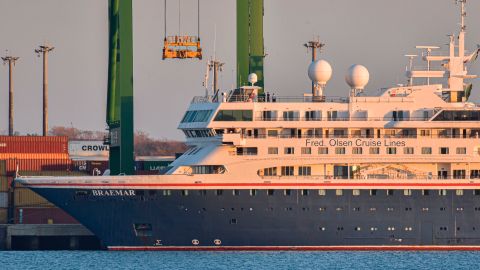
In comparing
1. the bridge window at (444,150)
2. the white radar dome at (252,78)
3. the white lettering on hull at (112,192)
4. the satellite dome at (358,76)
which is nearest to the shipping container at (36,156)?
the white radar dome at (252,78)

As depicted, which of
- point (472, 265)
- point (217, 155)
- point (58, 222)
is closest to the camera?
point (472, 265)

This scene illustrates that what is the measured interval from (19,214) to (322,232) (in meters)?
22.1

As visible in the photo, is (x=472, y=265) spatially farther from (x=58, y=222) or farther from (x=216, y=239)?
(x=58, y=222)

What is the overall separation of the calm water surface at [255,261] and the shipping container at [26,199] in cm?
1248

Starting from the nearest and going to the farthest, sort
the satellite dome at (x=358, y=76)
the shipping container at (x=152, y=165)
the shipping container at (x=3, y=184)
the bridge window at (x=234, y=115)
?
the bridge window at (x=234, y=115) → the satellite dome at (x=358, y=76) → the shipping container at (x=3, y=184) → the shipping container at (x=152, y=165)

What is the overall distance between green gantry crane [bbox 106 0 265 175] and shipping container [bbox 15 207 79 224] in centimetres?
536

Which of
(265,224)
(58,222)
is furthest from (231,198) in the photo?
(58,222)

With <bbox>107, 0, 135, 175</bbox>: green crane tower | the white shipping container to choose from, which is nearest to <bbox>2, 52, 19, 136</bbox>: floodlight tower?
the white shipping container

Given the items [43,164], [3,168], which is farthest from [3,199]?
[43,164]

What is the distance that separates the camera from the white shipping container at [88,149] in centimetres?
12675

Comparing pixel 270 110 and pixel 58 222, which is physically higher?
pixel 270 110

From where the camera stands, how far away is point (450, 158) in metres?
74.6

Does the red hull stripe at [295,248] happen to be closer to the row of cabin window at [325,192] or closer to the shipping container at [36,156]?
the row of cabin window at [325,192]

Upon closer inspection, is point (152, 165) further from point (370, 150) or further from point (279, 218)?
point (370, 150)
